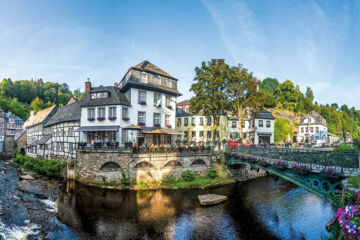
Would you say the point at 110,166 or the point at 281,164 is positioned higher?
the point at 281,164

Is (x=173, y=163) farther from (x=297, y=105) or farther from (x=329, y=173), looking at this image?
(x=297, y=105)

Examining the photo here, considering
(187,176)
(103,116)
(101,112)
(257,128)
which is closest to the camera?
(187,176)

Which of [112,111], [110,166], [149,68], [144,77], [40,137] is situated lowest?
[110,166]

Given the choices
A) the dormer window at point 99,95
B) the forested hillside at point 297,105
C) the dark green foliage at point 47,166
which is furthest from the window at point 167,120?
the forested hillside at point 297,105

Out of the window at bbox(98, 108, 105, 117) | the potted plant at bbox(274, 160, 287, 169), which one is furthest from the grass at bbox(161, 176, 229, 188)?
the window at bbox(98, 108, 105, 117)

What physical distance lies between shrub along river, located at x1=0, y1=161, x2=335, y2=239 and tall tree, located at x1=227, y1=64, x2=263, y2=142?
11845 mm

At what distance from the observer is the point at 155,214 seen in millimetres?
15672

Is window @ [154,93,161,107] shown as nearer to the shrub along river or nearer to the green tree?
the shrub along river

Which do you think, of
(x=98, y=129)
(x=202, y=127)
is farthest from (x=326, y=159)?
(x=202, y=127)

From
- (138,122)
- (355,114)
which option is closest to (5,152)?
(138,122)

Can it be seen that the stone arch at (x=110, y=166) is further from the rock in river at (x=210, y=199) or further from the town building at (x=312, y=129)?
the town building at (x=312, y=129)

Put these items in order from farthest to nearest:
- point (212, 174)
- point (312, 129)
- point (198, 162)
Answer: point (312, 129), point (198, 162), point (212, 174)

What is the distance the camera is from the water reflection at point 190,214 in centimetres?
1299

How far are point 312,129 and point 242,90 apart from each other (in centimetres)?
3619
